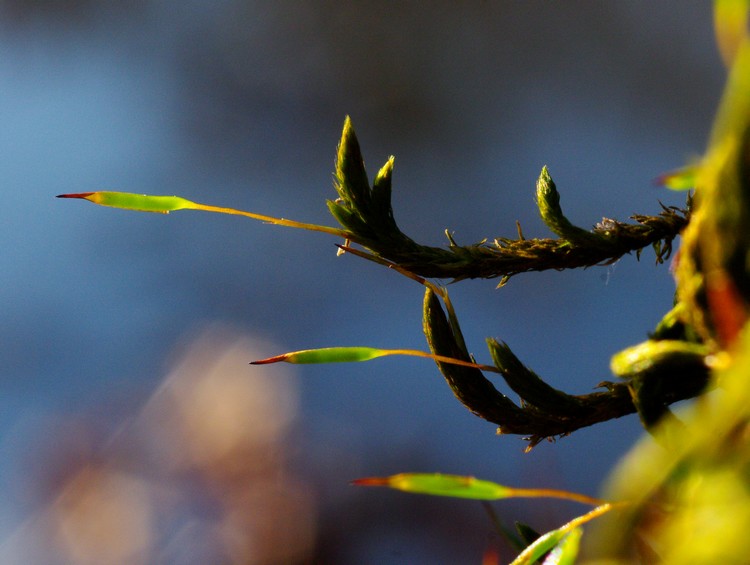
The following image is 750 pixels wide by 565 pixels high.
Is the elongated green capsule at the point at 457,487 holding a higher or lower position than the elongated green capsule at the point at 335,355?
lower

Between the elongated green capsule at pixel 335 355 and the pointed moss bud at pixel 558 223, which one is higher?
the pointed moss bud at pixel 558 223

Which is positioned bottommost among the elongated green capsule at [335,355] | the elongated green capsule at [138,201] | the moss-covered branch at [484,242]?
the elongated green capsule at [335,355]

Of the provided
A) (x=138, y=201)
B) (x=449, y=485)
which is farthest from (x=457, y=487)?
(x=138, y=201)

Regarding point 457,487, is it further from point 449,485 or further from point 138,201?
Result: point 138,201

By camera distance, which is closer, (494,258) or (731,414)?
(731,414)

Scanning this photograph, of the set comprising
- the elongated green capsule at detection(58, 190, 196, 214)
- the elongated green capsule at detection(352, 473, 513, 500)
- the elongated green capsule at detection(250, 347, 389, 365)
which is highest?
the elongated green capsule at detection(58, 190, 196, 214)

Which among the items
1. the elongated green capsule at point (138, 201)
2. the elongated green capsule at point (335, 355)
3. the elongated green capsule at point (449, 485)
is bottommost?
the elongated green capsule at point (449, 485)

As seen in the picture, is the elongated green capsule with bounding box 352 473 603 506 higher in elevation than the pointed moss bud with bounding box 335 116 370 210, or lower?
lower
